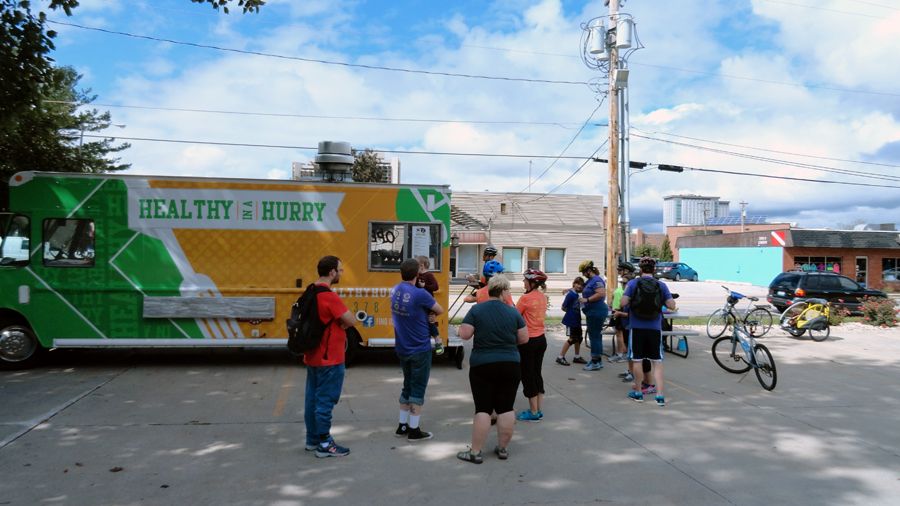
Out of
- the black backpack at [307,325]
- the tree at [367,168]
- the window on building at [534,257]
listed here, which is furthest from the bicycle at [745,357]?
the tree at [367,168]

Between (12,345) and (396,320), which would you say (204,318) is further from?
(396,320)

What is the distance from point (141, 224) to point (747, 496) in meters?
8.27

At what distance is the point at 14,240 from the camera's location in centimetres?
854

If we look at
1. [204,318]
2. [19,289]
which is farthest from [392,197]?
[19,289]

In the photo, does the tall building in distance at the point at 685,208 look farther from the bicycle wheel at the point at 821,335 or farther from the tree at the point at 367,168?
the bicycle wheel at the point at 821,335

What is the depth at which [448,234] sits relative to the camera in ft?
30.1

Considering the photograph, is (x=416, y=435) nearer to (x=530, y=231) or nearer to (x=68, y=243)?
(x=68, y=243)

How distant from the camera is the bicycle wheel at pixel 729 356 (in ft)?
29.7

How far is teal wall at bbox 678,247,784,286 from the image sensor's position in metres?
38.6

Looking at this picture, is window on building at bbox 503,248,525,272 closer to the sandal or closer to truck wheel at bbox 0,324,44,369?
truck wheel at bbox 0,324,44,369

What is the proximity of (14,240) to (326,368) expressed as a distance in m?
6.23

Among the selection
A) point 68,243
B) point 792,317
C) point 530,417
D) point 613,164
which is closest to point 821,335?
point 792,317

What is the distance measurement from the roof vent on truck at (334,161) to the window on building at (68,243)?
3.42 m

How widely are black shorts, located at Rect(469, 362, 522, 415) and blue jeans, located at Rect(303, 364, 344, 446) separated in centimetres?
119
